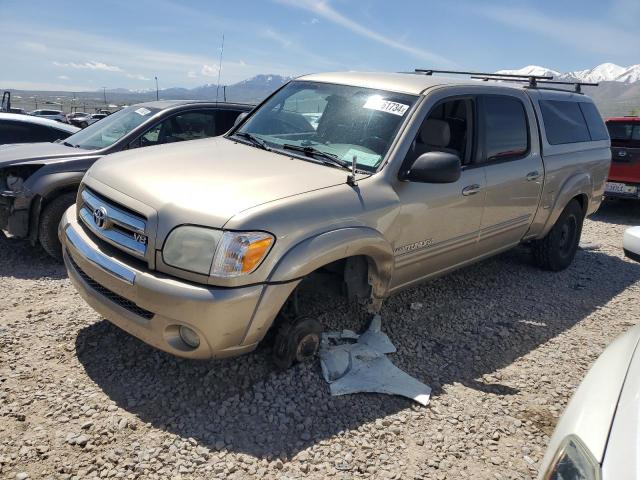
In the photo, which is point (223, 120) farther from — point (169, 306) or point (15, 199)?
point (169, 306)

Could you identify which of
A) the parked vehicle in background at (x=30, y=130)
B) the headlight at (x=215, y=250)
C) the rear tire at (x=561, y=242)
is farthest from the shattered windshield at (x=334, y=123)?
the parked vehicle in background at (x=30, y=130)

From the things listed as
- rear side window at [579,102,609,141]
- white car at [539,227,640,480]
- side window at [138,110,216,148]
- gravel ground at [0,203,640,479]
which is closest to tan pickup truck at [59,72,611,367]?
gravel ground at [0,203,640,479]

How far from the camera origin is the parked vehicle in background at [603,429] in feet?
4.65

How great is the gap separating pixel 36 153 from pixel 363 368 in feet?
13.0

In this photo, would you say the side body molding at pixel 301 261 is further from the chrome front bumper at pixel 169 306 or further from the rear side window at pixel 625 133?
the rear side window at pixel 625 133

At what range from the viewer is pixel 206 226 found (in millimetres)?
2631

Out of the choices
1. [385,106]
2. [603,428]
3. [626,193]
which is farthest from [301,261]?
[626,193]

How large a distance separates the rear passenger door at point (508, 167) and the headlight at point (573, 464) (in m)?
2.75

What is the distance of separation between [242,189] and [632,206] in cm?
992

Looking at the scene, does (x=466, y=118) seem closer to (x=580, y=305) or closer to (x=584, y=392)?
(x=580, y=305)

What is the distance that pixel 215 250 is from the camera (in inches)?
102

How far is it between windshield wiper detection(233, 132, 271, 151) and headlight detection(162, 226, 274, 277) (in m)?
1.28

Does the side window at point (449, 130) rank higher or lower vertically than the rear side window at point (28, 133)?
higher

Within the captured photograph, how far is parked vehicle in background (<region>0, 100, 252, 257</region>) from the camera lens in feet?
15.8
